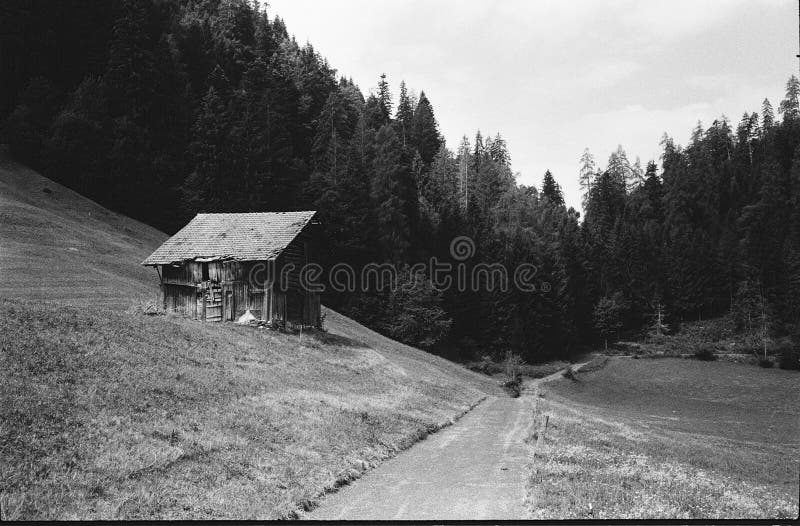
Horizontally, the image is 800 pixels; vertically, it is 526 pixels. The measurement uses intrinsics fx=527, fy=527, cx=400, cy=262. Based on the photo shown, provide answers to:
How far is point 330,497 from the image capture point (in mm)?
11719

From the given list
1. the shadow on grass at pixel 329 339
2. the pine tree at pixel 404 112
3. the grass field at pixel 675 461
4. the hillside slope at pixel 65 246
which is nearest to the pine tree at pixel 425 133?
the pine tree at pixel 404 112

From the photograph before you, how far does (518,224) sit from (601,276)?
23.9m

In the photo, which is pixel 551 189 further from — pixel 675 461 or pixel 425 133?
pixel 675 461

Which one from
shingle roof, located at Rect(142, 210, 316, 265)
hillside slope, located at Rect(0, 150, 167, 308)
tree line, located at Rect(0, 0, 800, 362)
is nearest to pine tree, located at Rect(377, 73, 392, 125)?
tree line, located at Rect(0, 0, 800, 362)

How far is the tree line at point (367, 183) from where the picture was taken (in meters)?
70.6

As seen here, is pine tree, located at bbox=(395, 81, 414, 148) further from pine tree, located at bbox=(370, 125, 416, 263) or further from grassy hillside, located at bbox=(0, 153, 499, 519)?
grassy hillside, located at bbox=(0, 153, 499, 519)

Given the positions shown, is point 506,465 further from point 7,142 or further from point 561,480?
point 7,142

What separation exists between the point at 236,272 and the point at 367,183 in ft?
163

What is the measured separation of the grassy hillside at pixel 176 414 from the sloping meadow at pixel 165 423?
45mm

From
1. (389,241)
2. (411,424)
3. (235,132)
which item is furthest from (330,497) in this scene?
(235,132)

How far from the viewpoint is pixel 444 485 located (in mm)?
12625

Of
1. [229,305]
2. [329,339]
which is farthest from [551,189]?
[229,305]

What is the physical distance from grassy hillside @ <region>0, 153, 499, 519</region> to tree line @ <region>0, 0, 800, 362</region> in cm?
3894

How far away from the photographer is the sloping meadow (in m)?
9.81
